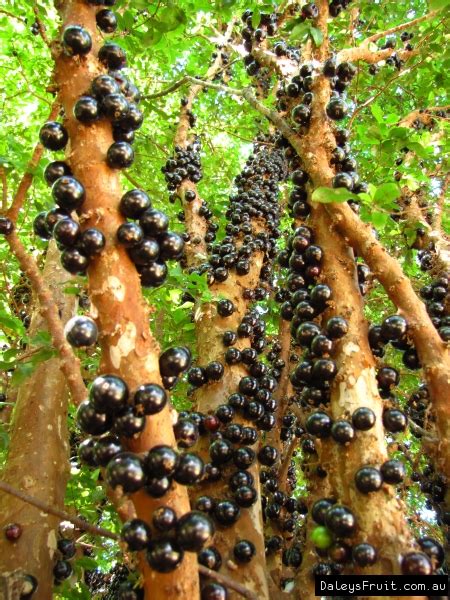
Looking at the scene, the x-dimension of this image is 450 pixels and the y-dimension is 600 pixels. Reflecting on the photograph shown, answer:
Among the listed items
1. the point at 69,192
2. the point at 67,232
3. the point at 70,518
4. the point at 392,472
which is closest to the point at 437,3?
the point at 69,192

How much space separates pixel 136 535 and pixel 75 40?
2.31 meters

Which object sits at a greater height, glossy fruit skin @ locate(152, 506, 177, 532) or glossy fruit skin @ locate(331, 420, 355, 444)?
glossy fruit skin @ locate(331, 420, 355, 444)

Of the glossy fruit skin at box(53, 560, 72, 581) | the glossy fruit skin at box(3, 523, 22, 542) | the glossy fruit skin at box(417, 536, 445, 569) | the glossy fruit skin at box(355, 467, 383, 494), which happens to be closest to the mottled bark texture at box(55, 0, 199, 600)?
the glossy fruit skin at box(355, 467, 383, 494)

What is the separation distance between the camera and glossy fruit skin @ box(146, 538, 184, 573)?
1.81 m

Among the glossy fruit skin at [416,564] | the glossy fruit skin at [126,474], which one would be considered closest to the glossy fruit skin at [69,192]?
the glossy fruit skin at [126,474]

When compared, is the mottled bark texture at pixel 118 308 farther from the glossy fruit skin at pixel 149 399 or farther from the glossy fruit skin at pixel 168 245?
the glossy fruit skin at pixel 168 245

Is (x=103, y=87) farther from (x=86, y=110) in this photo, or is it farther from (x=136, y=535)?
(x=136, y=535)

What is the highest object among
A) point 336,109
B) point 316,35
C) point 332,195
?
point 316,35

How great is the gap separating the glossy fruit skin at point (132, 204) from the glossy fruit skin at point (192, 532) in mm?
1341

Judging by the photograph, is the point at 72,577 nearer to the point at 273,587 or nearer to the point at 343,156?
the point at 273,587

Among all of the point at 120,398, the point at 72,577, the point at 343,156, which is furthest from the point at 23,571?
the point at 343,156

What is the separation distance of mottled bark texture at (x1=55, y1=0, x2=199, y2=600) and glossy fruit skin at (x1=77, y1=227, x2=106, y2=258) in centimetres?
3

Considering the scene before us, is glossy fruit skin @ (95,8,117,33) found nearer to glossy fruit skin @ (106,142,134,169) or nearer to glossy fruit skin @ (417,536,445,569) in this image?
glossy fruit skin @ (106,142,134,169)

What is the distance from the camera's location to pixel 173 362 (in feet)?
7.60
